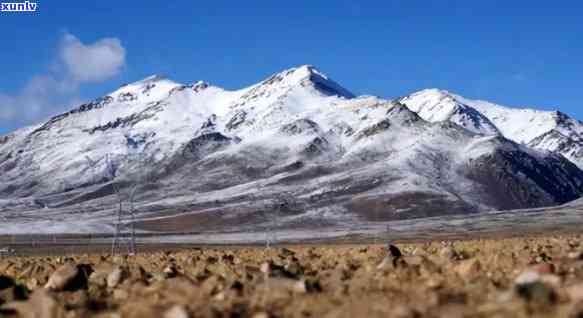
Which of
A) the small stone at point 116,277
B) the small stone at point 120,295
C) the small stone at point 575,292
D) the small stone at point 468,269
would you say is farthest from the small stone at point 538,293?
the small stone at point 116,277

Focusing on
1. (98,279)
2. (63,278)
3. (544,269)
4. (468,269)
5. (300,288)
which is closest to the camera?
(300,288)

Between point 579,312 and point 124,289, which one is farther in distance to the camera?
point 124,289

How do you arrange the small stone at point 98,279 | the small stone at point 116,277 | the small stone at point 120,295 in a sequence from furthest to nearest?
the small stone at point 98,279, the small stone at point 116,277, the small stone at point 120,295

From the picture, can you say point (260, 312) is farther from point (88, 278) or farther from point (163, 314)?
point (88, 278)

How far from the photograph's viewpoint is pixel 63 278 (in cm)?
1983

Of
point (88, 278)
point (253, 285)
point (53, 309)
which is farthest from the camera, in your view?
point (88, 278)

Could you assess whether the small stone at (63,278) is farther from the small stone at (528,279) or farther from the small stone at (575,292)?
the small stone at (575,292)

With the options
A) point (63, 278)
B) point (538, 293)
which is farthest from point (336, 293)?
point (63, 278)

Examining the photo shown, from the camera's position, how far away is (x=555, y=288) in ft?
40.8

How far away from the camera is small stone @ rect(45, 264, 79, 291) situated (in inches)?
765

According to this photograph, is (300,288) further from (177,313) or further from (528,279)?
(528,279)

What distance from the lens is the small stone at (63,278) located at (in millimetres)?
19438

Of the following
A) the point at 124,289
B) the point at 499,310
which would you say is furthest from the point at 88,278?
the point at 499,310

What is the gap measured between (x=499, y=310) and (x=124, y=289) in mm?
7998
